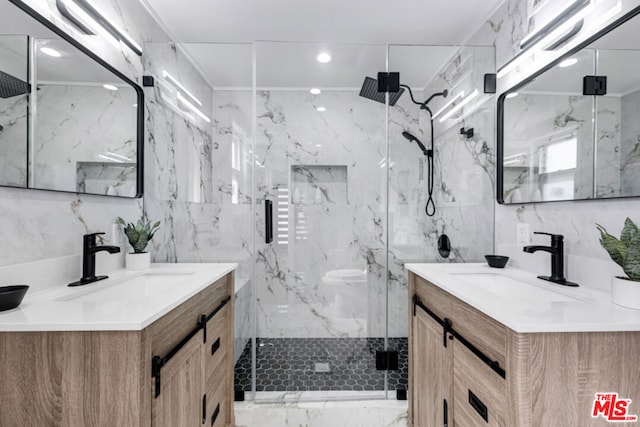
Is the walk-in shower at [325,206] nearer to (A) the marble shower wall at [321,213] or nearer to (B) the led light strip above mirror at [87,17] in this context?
(A) the marble shower wall at [321,213]

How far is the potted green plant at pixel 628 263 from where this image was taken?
92 cm

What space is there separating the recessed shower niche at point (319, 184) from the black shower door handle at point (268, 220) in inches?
7.4

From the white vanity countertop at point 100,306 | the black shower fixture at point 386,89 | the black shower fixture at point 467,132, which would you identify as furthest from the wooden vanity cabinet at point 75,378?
the black shower fixture at point 467,132

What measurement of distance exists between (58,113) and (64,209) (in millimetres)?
408

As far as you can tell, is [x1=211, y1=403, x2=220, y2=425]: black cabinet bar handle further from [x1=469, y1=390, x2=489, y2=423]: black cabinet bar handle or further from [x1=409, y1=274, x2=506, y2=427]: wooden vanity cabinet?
[x1=469, y1=390, x2=489, y2=423]: black cabinet bar handle

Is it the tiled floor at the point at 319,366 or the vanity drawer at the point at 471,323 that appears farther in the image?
the tiled floor at the point at 319,366

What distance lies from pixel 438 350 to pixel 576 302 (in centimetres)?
63

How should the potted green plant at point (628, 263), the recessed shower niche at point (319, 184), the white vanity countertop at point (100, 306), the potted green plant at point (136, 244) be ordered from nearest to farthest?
the white vanity countertop at point (100, 306), the potted green plant at point (628, 263), the potted green plant at point (136, 244), the recessed shower niche at point (319, 184)

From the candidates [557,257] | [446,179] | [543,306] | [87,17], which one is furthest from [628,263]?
[87,17]

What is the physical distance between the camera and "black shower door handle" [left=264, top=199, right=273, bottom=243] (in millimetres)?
2170

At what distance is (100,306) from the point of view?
0.95 m

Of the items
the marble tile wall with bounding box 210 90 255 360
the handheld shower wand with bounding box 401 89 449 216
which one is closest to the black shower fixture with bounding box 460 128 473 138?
the handheld shower wand with bounding box 401 89 449 216

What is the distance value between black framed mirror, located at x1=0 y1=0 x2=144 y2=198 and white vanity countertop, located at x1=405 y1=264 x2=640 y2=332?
5.55 feet

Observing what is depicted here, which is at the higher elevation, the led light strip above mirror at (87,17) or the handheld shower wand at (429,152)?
the led light strip above mirror at (87,17)
